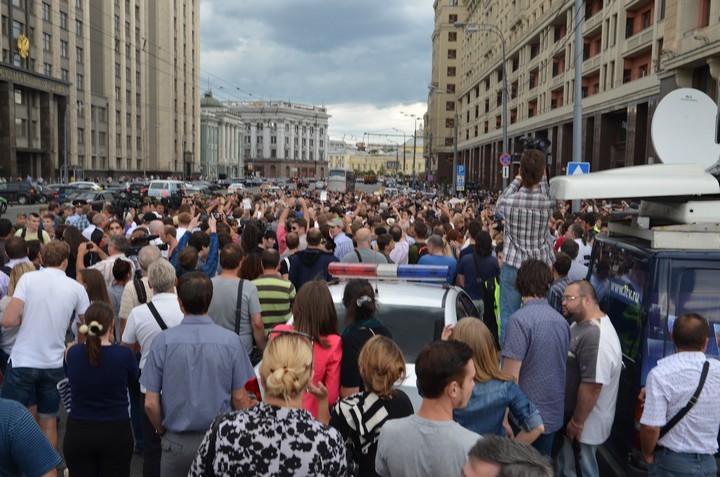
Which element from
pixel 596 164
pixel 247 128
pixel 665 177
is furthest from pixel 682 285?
pixel 247 128

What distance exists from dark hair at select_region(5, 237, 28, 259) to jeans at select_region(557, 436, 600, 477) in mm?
5816

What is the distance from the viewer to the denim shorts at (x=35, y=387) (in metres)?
5.66

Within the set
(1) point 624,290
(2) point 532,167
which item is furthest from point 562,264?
(1) point 624,290

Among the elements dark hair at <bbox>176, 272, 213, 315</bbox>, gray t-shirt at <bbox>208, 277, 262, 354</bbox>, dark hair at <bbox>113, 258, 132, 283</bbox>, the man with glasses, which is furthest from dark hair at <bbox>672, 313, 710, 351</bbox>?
dark hair at <bbox>113, 258, 132, 283</bbox>

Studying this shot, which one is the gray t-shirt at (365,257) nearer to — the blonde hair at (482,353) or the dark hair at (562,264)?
the dark hair at (562,264)

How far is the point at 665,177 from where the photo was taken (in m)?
4.89

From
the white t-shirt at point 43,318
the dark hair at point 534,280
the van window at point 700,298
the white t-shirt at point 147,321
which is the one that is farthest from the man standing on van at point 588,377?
the white t-shirt at point 43,318

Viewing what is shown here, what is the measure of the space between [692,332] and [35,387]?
500cm

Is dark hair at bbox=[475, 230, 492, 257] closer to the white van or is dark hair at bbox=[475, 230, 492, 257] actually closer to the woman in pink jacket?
the woman in pink jacket

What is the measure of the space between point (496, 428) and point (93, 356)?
257 cm

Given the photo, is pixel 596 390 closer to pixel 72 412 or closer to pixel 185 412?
pixel 185 412

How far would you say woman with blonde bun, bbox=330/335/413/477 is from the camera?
139 inches

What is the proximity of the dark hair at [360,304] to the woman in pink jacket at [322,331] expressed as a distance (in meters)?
0.16

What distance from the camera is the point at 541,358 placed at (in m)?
4.49
